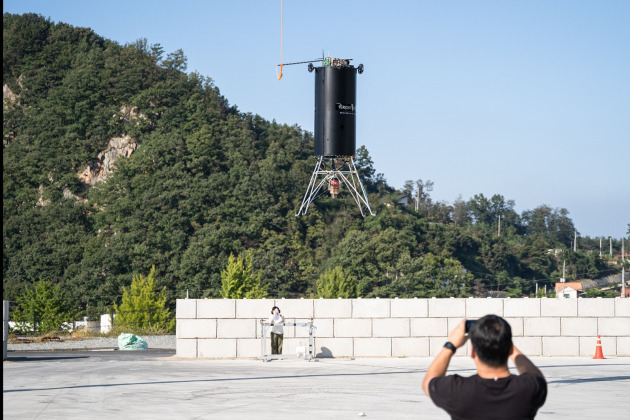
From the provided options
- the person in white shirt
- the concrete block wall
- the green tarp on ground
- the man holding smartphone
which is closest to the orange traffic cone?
the concrete block wall

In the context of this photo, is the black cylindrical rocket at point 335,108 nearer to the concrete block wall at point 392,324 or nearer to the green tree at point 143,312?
the concrete block wall at point 392,324

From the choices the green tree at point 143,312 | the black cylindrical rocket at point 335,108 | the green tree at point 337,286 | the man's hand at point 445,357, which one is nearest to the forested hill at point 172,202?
the green tree at point 337,286

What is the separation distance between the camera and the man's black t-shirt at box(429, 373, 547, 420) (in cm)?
484

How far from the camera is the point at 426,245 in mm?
119312

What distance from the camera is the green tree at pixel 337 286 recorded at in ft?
298

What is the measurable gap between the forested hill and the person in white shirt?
73.5 metres

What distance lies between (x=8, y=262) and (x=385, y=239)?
1877 inches

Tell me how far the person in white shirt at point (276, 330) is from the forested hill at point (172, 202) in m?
73.5

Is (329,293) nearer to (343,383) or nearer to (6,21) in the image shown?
(343,383)

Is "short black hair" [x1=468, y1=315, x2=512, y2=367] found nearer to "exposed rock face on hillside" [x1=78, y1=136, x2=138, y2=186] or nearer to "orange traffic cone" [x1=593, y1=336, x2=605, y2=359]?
"orange traffic cone" [x1=593, y1=336, x2=605, y2=359]

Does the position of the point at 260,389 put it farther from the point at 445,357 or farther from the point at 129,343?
the point at 129,343

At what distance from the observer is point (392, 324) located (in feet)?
80.5

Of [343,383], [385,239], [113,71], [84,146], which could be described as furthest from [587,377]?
[113,71]

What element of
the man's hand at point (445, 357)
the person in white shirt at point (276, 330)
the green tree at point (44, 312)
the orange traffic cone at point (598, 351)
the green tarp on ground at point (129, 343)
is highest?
the man's hand at point (445, 357)
